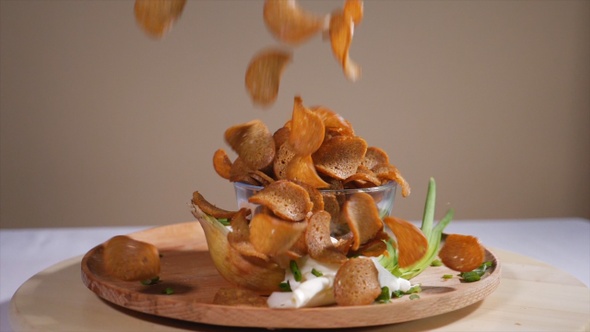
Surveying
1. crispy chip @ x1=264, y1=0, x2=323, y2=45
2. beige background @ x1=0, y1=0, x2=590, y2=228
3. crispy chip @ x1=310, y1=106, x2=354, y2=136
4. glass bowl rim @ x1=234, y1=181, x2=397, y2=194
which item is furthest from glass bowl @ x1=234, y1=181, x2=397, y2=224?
beige background @ x1=0, y1=0, x2=590, y2=228

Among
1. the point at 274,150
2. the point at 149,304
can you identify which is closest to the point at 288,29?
the point at 274,150

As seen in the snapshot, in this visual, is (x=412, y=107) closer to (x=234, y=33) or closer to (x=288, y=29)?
(x=234, y=33)

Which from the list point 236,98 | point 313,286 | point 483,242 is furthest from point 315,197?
point 236,98

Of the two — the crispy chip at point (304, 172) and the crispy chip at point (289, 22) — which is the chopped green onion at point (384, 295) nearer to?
the crispy chip at point (304, 172)

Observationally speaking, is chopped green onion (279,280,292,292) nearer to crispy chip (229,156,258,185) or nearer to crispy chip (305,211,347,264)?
crispy chip (305,211,347,264)

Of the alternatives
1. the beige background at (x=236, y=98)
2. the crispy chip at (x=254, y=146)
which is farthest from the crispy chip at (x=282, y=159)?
the beige background at (x=236, y=98)

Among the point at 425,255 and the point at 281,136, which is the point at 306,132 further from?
the point at 425,255

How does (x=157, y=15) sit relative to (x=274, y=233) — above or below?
above
